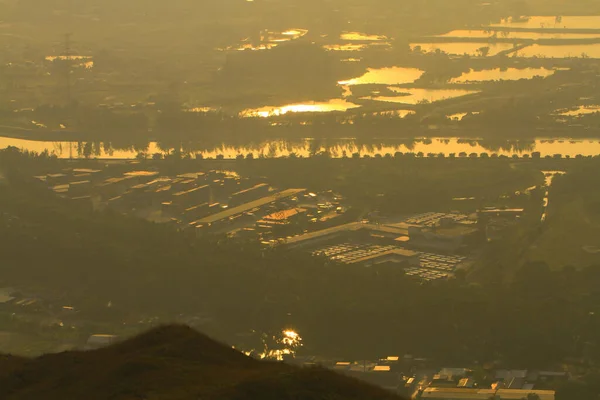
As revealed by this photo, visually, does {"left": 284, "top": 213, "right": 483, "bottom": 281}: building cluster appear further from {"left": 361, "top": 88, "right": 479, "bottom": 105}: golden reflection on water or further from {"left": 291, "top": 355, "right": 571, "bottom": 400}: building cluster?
{"left": 361, "top": 88, "right": 479, "bottom": 105}: golden reflection on water

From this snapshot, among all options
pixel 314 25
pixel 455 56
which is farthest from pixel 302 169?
pixel 314 25

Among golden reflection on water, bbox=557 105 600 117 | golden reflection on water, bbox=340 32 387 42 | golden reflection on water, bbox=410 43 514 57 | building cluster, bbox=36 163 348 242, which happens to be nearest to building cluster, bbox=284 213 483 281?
building cluster, bbox=36 163 348 242

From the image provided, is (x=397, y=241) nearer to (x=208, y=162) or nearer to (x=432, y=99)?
(x=208, y=162)

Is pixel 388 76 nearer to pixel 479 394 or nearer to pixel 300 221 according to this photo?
pixel 300 221

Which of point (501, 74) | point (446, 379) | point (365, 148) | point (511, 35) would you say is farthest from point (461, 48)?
point (446, 379)

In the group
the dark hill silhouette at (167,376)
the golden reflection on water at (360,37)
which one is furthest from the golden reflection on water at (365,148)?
the golden reflection on water at (360,37)

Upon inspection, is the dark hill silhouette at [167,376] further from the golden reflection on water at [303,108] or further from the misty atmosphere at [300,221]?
the golden reflection on water at [303,108]
